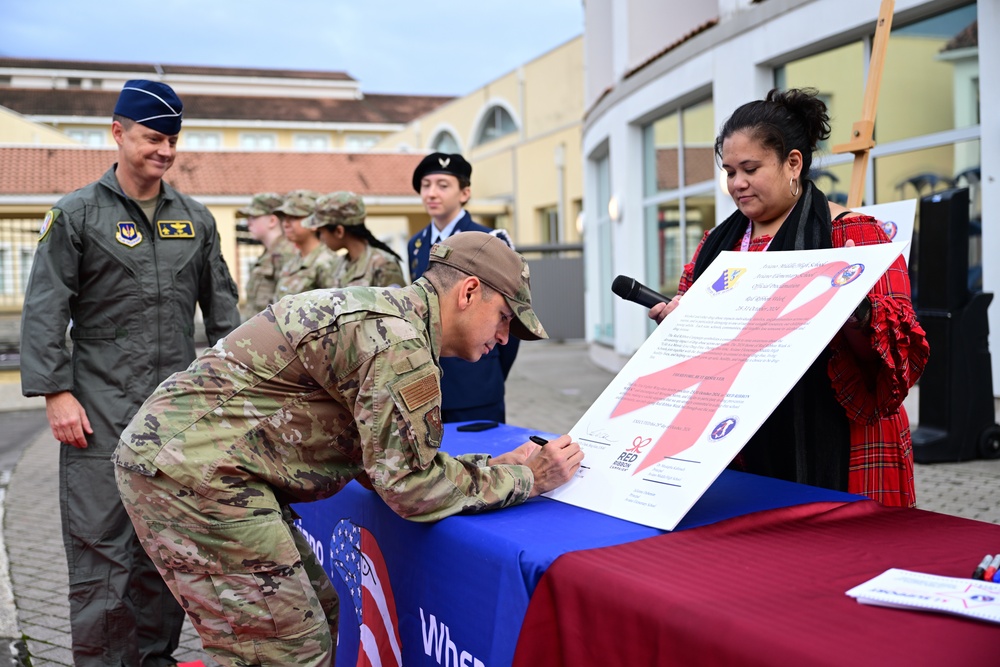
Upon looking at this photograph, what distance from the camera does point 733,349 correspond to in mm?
1949

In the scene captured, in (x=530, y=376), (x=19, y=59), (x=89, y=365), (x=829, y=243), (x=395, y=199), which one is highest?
(x=19, y=59)

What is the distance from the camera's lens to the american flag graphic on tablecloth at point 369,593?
223 cm

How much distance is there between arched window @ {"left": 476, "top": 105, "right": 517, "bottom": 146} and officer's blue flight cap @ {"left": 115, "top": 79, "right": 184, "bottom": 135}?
21.6 metres

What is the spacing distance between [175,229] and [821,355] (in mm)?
2249

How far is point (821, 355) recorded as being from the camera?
86.7 inches

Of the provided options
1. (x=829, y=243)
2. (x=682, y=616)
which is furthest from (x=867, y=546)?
(x=829, y=243)

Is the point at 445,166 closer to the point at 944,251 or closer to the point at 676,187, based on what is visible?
the point at 944,251

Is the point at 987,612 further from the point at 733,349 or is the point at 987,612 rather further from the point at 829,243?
the point at 829,243

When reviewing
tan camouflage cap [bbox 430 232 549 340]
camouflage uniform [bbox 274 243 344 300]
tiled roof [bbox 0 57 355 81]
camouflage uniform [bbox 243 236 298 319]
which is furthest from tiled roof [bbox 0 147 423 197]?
tiled roof [bbox 0 57 355 81]

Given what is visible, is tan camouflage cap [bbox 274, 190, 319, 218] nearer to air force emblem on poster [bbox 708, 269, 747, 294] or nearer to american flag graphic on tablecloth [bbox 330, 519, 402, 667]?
american flag graphic on tablecloth [bbox 330, 519, 402, 667]

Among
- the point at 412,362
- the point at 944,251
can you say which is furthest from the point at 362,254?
the point at 944,251

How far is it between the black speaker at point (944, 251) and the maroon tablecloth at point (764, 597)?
472cm

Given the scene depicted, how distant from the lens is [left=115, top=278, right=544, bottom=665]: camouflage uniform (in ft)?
6.11

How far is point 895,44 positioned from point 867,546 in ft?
23.9
